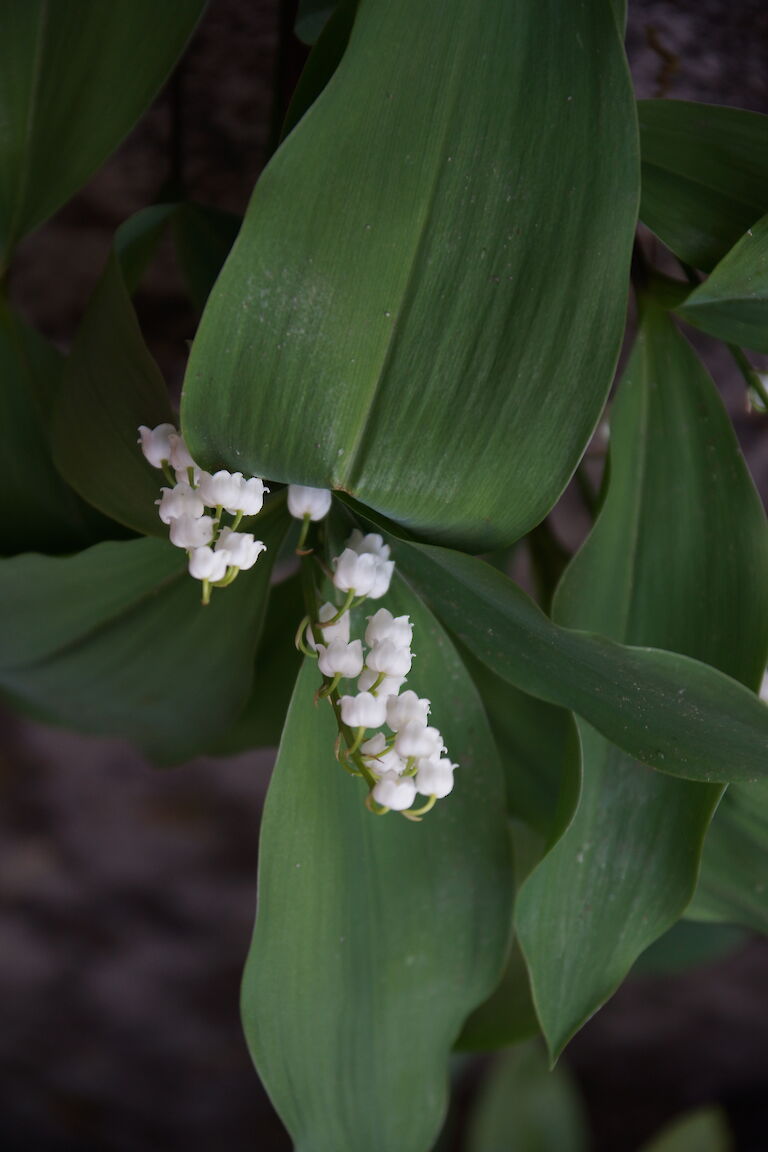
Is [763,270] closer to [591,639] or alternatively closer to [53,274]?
Answer: [591,639]

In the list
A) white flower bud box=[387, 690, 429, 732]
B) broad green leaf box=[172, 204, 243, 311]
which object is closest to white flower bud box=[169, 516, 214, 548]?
white flower bud box=[387, 690, 429, 732]

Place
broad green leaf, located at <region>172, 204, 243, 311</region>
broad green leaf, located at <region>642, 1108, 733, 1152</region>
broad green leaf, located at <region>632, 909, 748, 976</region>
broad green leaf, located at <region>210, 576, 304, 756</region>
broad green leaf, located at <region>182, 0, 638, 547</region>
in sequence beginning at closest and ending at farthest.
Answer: broad green leaf, located at <region>182, 0, 638, 547</region>, broad green leaf, located at <region>172, 204, 243, 311</region>, broad green leaf, located at <region>210, 576, 304, 756</region>, broad green leaf, located at <region>632, 909, 748, 976</region>, broad green leaf, located at <region>642, 1108, 733, 1152</region>

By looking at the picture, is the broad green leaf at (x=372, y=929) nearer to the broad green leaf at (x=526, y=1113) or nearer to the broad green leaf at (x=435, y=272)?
the broad green leaf at (x=435, y=272)

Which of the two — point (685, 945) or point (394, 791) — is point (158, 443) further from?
point (685, 945)

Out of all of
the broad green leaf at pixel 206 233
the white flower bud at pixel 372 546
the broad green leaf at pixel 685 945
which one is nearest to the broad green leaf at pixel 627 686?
the white flower bud at pixel 372 546

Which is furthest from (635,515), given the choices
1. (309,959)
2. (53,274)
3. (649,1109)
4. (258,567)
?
(649,1109)

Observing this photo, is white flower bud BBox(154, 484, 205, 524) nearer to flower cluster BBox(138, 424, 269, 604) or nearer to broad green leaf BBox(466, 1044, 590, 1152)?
flower cluster BBox(138, 424, 269, 604)

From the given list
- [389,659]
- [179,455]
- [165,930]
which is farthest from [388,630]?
[165,930]
